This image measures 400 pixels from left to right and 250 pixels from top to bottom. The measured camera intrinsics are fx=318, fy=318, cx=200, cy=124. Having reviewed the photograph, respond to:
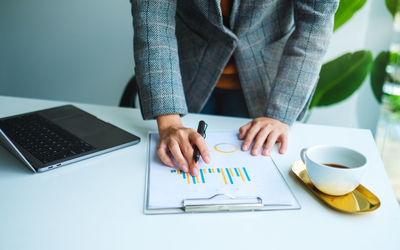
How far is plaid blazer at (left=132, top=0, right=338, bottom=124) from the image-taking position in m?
0.85

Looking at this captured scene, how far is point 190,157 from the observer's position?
0.68 metres

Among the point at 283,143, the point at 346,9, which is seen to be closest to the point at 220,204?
the point at 283,143

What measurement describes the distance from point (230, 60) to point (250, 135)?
376mm

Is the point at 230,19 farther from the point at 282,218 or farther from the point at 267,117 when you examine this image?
the point at 282,218

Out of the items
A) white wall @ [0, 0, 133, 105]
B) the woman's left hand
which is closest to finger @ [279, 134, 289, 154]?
the woman's left hand

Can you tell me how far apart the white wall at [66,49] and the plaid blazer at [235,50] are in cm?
86

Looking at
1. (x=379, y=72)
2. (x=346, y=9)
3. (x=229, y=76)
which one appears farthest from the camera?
(x=379, y=72)

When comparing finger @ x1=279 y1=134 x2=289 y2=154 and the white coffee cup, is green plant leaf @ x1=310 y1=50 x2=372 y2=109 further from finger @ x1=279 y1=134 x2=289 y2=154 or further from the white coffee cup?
the white coffee cup

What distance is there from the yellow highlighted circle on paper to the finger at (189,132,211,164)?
74mm

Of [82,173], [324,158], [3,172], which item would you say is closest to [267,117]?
[324,158]

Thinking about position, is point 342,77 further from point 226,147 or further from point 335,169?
point 335,169

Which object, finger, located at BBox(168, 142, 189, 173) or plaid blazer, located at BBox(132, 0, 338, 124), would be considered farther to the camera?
plaid blazer, located at BBox(132, 0, 338, 124)

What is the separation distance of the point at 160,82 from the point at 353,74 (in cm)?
136

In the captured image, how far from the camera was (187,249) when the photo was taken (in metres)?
0.47
